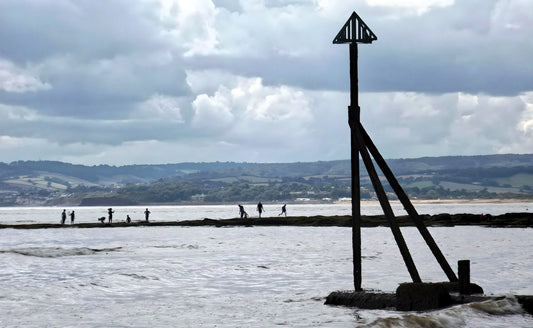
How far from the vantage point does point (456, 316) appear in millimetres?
23188

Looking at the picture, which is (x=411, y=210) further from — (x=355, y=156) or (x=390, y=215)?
(x=355, y=156)

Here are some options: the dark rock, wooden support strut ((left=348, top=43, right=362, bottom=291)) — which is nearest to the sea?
the dark rock

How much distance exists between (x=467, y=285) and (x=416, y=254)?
31030 mm

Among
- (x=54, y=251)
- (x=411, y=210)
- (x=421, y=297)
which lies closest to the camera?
(x=421, y=297)

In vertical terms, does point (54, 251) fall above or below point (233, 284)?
above

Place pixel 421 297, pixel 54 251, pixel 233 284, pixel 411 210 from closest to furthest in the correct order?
pixel 421 297
pixel 411 210
pixel 233 284
pixel 54 251

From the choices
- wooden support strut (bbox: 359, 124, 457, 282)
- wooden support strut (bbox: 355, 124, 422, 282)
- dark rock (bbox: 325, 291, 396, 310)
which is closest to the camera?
dark rock (bbox: 325, 291, 396, 310)

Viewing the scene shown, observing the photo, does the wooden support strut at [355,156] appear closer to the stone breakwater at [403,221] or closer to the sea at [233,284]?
the sea at [233,284]

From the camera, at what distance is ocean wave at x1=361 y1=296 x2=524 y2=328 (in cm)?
2242

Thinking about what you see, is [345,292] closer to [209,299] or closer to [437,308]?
[437,308]

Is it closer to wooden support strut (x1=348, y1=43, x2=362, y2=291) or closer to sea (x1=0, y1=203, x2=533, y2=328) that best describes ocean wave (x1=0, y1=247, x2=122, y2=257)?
sea (x1=0, y1=203, x2=533, y2=328)

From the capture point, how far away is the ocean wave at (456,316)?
2242 centimetres

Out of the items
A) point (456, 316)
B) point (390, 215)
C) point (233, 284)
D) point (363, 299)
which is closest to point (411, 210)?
point (390, 215)

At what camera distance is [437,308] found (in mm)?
23969
